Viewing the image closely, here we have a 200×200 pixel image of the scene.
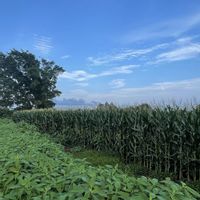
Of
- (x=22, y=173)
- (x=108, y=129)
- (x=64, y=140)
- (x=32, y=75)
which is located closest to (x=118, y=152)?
(x=108, y=129)

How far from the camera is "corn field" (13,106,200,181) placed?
1194 centimetres

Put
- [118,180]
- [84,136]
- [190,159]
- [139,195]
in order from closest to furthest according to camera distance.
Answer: [139,195] < [118,180] < [190,159] < [84,136]

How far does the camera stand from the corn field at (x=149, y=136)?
470 inches

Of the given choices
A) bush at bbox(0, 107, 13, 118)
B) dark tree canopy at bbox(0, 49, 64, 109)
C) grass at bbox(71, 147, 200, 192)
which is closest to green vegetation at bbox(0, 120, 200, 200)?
grass at bbox(71, 147, 200, 192)

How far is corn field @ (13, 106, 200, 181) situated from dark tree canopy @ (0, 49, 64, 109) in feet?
97.9

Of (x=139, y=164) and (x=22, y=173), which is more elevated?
(x=22, y=173)

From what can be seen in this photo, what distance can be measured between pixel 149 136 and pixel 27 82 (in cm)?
3985

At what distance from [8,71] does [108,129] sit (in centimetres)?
3763

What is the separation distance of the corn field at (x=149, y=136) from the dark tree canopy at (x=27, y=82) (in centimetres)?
2983

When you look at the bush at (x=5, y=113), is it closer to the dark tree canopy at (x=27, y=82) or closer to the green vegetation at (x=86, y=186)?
the dark tree canopy at (x=27, y=82)

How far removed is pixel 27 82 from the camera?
52188 millimetres

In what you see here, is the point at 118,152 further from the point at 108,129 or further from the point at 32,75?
the point at 32,75

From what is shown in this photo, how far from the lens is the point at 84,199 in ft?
9.77

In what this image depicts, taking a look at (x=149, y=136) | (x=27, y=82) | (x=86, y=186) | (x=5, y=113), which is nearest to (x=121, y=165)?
(x=149, y=136)
